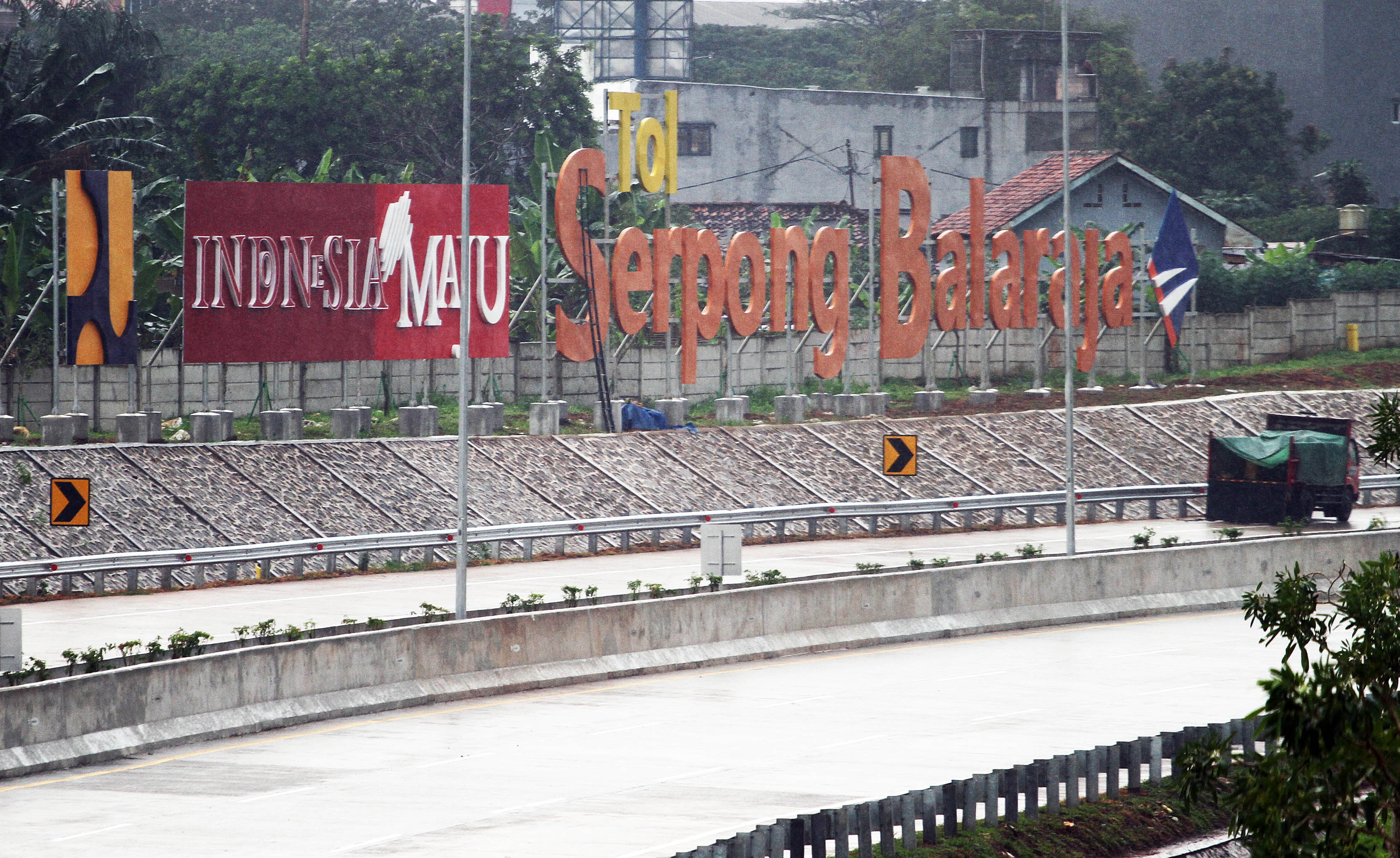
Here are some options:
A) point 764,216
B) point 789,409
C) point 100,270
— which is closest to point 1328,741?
point 100,270

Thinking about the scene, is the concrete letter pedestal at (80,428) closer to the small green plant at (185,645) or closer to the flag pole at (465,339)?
the flag pole at (465,339)

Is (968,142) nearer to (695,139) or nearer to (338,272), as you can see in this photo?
(695,139)

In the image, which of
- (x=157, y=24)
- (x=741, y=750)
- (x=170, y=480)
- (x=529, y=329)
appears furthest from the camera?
(x=157, y=24)

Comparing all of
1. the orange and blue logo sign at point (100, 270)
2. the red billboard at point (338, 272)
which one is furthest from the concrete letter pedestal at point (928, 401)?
the orange and blue logo sign at point (100, 270)

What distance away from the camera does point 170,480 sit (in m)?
38.1

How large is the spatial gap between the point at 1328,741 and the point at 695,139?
7596 centimetres

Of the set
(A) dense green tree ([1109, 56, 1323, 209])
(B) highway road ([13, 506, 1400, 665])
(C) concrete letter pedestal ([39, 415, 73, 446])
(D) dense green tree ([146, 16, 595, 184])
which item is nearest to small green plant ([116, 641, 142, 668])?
(B) highway road ([13, 506, 1400, 665])

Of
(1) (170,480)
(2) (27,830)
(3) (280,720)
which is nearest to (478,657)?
(3) (280,720)

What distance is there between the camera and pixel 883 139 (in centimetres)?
8700

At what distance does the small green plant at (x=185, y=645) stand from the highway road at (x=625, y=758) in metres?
1.26

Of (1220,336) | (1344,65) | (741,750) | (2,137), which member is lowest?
(741,750)

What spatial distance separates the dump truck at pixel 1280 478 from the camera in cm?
4616

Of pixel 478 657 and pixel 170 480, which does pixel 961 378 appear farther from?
pixel 478 657

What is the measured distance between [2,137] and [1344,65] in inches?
2296
